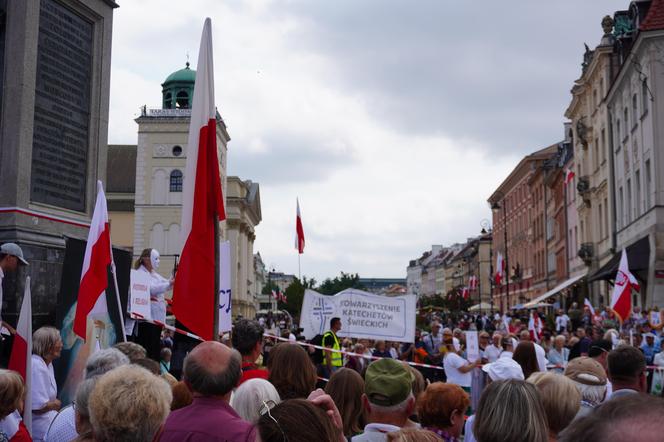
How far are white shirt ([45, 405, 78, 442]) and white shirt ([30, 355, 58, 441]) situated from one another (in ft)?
4.50

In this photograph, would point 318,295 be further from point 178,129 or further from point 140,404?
point 178,129

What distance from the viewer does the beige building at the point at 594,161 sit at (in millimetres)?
41406

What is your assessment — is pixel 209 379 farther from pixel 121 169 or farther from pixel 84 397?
pixel 121 169

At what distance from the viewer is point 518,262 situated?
82188 millimetres

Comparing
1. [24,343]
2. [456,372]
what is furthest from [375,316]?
[24,343]

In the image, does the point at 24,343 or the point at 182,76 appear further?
the point at 182,76

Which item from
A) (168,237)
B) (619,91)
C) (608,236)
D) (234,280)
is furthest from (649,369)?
(234,280)

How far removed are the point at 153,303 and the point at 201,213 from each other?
459 cm

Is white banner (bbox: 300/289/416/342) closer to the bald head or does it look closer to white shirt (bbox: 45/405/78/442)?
white shirt (bbox: 45/405/78/442)

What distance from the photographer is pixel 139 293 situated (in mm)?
9711

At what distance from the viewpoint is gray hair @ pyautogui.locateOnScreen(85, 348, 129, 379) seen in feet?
15.6

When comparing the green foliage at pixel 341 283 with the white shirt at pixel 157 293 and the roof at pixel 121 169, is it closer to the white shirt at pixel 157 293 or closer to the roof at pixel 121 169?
the roof at pixel 121 169

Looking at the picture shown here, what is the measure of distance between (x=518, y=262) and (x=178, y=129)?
38.6 m

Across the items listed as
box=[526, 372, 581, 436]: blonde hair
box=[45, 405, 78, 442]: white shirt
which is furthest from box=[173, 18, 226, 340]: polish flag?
box=[526, 372, 581, 436]: blonde hair
